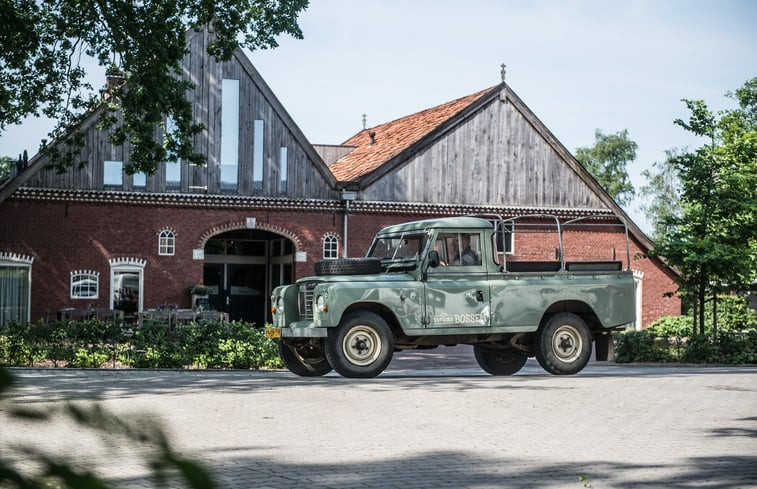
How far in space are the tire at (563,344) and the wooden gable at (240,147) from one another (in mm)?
15631

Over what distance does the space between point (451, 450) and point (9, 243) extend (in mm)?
22061

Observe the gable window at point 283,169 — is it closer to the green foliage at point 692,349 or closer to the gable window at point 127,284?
the gable window at point 127,284

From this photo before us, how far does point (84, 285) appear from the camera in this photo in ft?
92.0

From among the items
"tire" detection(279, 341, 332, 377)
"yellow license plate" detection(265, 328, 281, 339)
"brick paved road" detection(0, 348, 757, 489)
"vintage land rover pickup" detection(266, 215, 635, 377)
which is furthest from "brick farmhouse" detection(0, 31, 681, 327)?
"brick paved road" detection(0, 348, 757, 489)

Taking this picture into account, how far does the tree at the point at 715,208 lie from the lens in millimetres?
22547

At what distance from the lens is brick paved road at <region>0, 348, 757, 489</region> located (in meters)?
7.17

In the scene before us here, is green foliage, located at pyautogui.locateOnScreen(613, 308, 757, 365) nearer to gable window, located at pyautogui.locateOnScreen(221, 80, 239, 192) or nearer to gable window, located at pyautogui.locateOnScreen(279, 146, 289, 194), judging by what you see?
gable window, located at pyautogui.locateOnScreen(279, 146, 289, 194)

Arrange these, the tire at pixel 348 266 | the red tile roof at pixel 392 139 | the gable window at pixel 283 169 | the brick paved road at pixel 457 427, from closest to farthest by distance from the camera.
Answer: the brick paved road at pixel 457 427 < the tire at pixel 348 266 < the gable window at pixel 283 169 < the red tile roof at pixel 392 139

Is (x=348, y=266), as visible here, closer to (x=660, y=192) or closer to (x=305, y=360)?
(x=305, y=360)

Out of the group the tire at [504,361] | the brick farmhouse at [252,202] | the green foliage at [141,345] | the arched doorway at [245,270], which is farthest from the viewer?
the arched doorway at [245,270]

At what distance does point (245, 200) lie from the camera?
29.8 m

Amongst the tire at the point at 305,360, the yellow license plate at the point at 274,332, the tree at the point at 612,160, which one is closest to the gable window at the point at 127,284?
the tire at the point at 305,360

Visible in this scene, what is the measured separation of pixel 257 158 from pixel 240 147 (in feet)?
2.07

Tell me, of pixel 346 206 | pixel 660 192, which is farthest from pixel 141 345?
pixel 660 192
